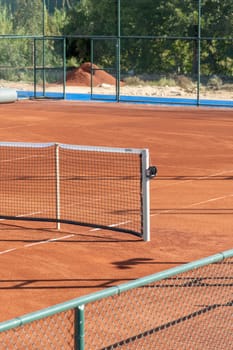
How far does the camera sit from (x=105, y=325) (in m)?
10.7

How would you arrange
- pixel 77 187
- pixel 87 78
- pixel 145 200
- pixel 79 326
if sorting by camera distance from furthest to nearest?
pixel 87 78, pixel 77 187, pixel 145 200, pixel 79 326

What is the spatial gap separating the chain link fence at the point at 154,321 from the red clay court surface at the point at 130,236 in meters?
1.17

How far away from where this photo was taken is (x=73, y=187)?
21.4 metres

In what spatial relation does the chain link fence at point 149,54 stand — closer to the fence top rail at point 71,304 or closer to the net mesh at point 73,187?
the net mesh at point 73,187

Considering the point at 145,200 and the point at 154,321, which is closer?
the point at 154,321

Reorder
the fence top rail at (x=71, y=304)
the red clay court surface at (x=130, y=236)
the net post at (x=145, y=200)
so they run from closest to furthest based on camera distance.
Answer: the fence top rail at (x=71, y=304) < the red clay court surface at (x=130, y=236) < the net post at (x=145, y=200)

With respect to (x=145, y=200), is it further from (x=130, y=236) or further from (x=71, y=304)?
(x=71, y=304)

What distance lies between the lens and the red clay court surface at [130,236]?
43.8ft

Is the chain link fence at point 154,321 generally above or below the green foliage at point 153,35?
below

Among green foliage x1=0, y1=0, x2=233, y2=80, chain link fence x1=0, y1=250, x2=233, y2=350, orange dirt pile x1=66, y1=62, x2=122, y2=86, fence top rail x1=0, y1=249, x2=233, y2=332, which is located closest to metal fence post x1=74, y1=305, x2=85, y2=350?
fence top rail x1=0, y1=249, x2=233, y2=332

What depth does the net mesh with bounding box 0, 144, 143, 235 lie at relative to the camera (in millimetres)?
17844

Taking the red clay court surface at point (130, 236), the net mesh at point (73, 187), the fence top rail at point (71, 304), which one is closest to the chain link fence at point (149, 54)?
the red clay court surface at point (130, 236)

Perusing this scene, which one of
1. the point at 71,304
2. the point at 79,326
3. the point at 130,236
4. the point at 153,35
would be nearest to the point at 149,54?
the point at 153,35

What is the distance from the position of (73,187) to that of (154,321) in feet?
34.4
